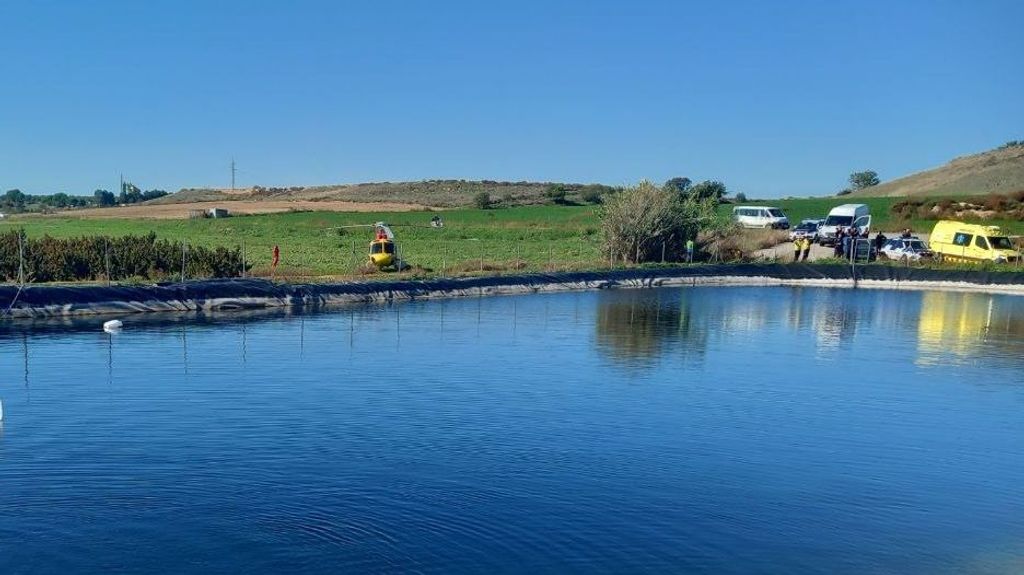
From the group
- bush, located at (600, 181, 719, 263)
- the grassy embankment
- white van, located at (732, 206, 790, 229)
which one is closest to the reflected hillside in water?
bush, located at (600, 181, 719, 263)

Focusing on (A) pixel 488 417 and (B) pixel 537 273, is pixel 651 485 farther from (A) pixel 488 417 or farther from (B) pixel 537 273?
Answer: (B) pixel 537 273

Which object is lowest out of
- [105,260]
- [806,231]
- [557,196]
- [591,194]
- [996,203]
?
[105,260]

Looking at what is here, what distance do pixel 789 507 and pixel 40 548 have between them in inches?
264

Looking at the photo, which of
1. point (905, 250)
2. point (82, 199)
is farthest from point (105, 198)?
point (905, 250)

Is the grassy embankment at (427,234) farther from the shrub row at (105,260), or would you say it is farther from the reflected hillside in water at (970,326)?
the reflected hillside in water at (970,326)

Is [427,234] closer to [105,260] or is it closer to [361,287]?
[105,260]

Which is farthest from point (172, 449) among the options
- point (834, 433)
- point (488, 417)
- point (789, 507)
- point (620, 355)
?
point (620, 355)

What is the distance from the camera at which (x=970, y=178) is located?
93062 millimetres

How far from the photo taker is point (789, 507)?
9.95 meters

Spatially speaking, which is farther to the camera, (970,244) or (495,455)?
(970,244)

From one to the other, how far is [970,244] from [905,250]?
2608 mm

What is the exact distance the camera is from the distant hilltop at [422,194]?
10888 centimetres

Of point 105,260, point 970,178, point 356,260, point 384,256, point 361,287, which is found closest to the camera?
point 361,287

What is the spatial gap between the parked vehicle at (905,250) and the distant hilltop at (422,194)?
58848mm
